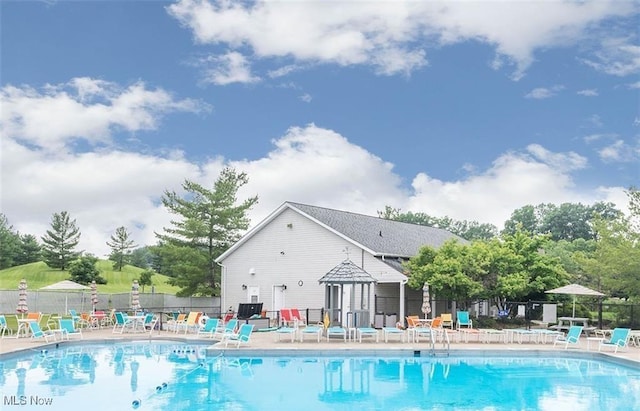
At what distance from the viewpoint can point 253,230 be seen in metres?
29.6

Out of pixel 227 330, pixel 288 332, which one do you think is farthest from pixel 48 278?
pixel 288 332

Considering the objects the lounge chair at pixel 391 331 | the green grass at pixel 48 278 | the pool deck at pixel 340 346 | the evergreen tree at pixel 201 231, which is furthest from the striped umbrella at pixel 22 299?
the green grass at pixel 48 278

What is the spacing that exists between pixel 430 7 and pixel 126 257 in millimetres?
60585

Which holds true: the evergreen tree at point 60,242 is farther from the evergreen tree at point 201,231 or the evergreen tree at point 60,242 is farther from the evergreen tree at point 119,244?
the evergreen tree at point 201,231

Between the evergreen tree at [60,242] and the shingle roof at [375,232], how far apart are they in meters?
40.4

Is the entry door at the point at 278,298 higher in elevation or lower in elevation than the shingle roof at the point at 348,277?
lower

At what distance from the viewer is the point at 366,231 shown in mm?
29062

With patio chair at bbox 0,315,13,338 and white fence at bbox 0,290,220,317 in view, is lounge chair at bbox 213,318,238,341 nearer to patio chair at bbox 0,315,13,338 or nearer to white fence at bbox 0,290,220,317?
white fence at bbox 0,290,220,317

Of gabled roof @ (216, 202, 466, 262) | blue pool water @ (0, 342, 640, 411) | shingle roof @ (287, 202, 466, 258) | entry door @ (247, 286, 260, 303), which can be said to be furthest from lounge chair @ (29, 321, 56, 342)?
shingle roof @ (287, 202, 466, 258)

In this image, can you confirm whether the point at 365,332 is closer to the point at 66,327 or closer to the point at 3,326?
the point at 66,327

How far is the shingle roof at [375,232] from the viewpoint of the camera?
1065 inches

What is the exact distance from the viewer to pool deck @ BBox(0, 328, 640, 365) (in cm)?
1750

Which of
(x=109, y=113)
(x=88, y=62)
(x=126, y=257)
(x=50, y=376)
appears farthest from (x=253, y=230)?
(x=126, y=257)

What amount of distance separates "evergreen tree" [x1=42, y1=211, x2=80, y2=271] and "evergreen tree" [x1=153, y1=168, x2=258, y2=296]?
91.8 ft
